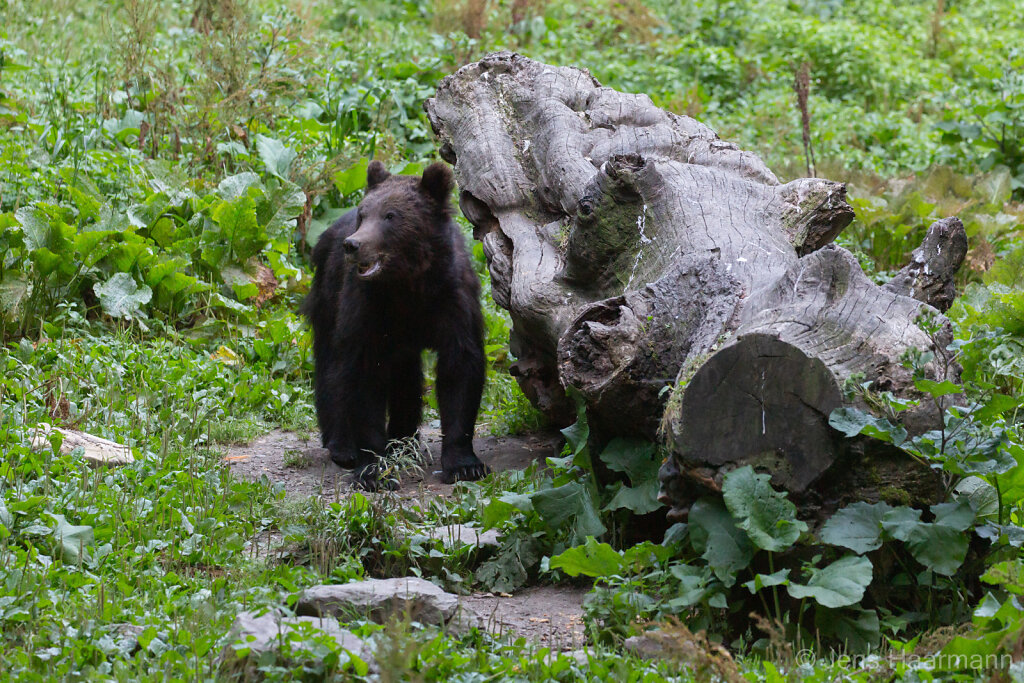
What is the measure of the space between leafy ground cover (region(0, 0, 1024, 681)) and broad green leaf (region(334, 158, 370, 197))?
29 mm

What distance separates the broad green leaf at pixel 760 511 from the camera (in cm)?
342

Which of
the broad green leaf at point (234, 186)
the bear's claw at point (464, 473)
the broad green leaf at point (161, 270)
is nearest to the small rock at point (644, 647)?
the bear's claw at point (464, 473)

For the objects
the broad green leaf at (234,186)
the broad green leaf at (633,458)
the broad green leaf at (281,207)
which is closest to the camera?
the broad green leaf at (633,458)

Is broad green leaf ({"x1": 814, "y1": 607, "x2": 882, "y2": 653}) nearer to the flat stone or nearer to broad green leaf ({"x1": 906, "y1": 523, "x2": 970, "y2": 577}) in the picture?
broad green leaf ({"x1": 906, "y1": 523, "x2": 970, "y2": 577})

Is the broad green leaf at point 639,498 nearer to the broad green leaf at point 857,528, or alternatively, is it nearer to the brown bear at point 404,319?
the broad green leaf at point 857,528

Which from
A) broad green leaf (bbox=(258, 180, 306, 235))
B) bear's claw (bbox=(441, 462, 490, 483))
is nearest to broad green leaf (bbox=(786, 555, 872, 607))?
bear's claw (bbox=(441, 462, 490, 483))

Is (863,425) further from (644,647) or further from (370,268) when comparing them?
(370,268)

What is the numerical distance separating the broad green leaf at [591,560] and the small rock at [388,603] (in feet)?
1.23

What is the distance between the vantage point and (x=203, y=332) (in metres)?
7.80

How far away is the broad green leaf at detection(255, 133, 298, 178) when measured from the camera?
29.8 ft

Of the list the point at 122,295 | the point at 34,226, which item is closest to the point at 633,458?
the point at 122,295

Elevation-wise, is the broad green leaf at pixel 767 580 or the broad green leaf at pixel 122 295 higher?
the broad green leaf at pixel 122 295

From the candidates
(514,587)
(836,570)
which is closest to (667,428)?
(836,570)

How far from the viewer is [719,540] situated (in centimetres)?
356
